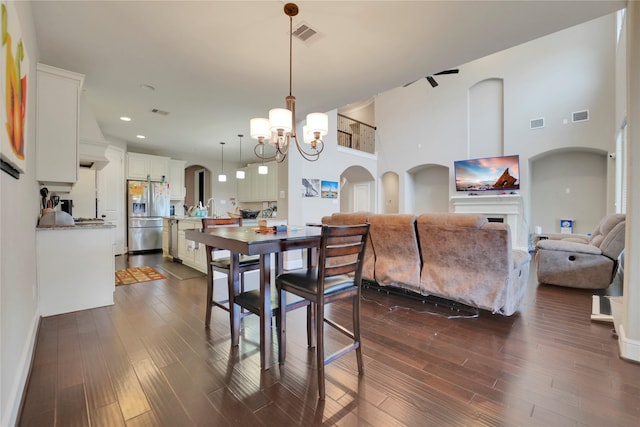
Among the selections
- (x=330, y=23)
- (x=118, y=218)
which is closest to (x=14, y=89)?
(x=330, y=23)

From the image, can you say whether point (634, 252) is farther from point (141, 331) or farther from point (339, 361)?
point (141, 331)

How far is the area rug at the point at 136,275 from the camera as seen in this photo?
13.2 ft

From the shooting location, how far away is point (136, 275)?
4328 millimetres

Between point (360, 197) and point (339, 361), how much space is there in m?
7.85

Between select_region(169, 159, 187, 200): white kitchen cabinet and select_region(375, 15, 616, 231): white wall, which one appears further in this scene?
select_region(169, 159, 187, 200): white kitchen cabinet

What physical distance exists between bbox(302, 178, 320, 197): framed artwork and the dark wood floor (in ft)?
9.69

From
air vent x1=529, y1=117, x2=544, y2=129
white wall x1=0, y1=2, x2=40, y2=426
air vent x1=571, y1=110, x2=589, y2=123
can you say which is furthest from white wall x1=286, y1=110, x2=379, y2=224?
air vent x1=571, y1=110, x2=589, y2=123

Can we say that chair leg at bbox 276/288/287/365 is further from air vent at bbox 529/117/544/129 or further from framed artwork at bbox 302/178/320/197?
air vent at bbox 529/117/544/129

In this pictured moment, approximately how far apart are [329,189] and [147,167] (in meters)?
4.42

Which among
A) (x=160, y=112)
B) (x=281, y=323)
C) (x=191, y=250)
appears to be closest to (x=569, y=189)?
(x=281, y=323)

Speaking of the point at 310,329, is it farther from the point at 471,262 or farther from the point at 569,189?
the point at 569,189

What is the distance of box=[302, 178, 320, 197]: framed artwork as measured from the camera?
5287 mm

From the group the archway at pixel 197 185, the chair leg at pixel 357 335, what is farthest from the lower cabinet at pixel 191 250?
the archway at pixel 197 185

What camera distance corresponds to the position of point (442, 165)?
8.02 metres
